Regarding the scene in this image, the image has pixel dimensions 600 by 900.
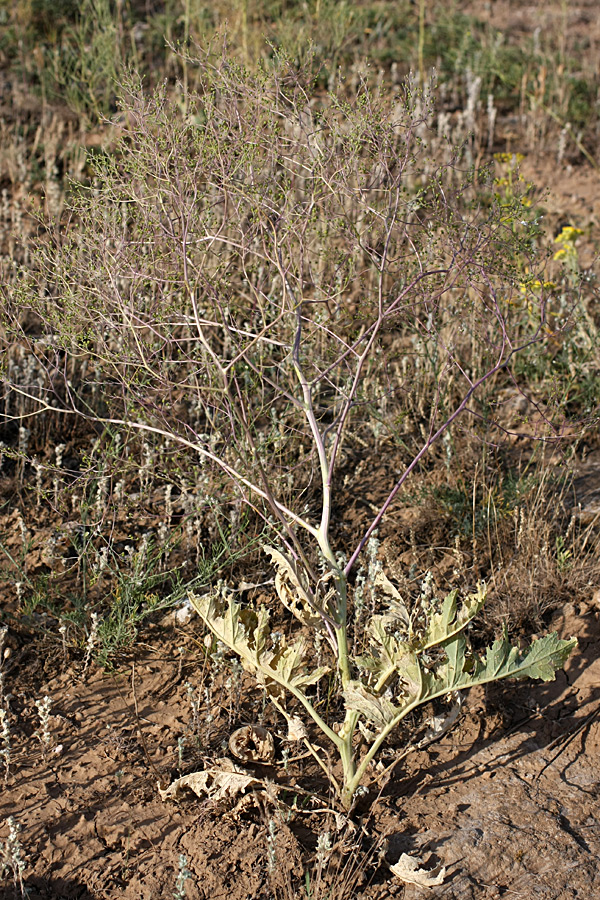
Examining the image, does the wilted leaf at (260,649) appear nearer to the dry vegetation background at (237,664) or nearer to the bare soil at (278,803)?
the dry vegetation background at (237,664)

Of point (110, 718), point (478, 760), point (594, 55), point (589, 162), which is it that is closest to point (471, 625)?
point (478, 760)

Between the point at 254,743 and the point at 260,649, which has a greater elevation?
the point at 260,649

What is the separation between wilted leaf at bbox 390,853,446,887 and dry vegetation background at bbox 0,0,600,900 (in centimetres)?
3

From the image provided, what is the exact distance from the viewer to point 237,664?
2750 mm

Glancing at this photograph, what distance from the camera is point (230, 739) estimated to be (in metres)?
2.62

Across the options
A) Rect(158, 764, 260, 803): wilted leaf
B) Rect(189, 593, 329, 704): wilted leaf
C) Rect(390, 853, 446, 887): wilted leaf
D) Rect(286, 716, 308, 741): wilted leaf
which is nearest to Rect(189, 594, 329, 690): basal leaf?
Rect(189, 593, 329, 704): wilted leaf

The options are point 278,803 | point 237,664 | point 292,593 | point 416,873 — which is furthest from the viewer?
point 237,664

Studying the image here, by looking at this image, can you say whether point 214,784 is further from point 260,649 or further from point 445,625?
point 445,625

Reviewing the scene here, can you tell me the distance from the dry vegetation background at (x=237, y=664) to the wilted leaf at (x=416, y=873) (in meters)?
0.03

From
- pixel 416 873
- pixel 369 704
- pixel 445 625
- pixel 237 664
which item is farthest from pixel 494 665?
pixel 237 664

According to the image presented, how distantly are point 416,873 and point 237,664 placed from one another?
0.84 meters

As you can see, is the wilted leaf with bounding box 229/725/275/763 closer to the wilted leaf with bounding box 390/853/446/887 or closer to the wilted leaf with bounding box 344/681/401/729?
the wilted leaf with bounding box 344/681/401/729

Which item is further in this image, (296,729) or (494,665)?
(296,729)

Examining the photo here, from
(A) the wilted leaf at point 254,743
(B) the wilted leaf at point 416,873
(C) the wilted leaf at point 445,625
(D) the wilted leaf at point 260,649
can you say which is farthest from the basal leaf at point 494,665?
(A) the wilted leaf at point 254,743
